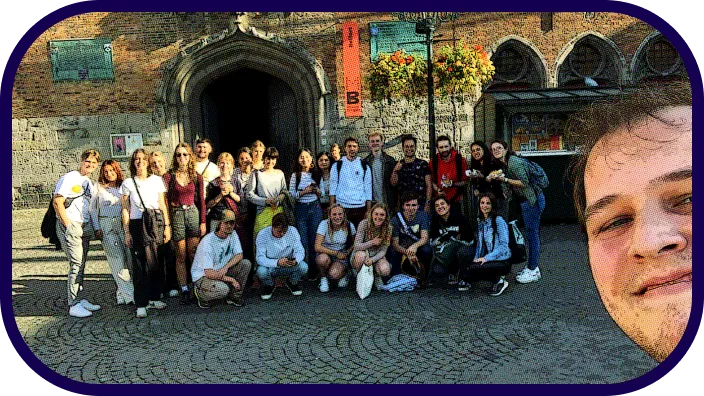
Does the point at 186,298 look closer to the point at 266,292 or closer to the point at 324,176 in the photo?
the point at 266,292

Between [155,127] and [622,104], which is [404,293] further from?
[155,127]

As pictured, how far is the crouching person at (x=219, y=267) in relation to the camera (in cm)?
451

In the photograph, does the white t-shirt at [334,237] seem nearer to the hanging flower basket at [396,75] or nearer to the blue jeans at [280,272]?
the blue jeans at [280,272]

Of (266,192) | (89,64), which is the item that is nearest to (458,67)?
(266,192)

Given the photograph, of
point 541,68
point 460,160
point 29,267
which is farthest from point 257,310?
point 541,68

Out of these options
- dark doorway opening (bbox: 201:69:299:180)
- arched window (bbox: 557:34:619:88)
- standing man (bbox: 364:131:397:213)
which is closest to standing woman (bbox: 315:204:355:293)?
standing man (bbox: 364:131:397:213)

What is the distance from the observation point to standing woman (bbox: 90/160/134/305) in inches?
171

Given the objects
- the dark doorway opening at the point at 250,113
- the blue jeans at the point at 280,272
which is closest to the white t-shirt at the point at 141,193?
the blue jeans at the point at 280,272

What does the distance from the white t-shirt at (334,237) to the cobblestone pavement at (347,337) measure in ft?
1.29

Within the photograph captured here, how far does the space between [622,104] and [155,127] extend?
748cm

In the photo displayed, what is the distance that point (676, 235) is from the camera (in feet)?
4.82

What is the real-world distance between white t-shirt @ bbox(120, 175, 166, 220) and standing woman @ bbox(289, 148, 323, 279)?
1.31m

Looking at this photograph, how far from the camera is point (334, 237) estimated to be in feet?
16.5

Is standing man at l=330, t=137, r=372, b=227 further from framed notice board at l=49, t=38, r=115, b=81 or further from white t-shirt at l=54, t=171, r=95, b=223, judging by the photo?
framed notice board at l=49, t=38, r=115, b=81
